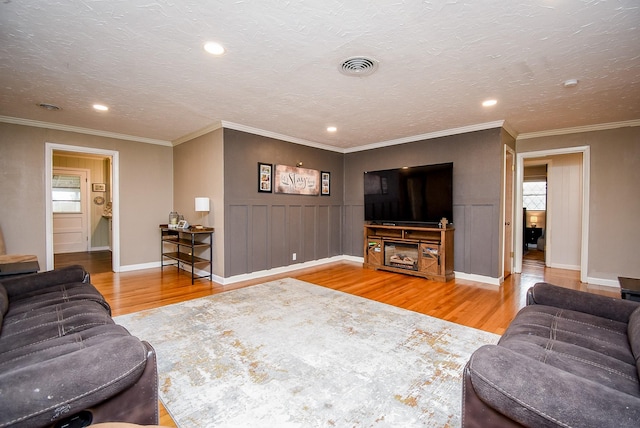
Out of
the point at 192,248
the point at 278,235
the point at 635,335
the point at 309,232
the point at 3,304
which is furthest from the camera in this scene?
the point at 309,232

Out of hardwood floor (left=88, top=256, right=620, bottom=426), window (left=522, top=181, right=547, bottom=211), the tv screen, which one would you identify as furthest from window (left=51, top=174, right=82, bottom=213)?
window (left=522, top=181, right=547, bottom=211)

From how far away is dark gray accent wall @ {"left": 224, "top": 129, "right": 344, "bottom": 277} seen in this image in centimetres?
458

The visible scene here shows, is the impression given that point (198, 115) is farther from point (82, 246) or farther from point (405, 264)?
point (82, 246)

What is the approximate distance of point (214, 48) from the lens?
2.34 meters

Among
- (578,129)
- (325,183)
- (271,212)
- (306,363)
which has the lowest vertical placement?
(306,363)

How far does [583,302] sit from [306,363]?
1.93 meters

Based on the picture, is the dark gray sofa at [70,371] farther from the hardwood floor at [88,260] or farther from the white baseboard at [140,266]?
the hardwood floor at [88,260]

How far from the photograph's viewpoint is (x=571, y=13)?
6.31 ft

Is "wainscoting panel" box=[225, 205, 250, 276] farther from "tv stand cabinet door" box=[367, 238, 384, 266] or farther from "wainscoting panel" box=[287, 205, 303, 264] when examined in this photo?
"tv stand cabinet door" box=[367, 238, 384, 266]

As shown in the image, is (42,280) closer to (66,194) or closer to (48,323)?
(48,323)

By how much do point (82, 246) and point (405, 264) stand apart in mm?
8156

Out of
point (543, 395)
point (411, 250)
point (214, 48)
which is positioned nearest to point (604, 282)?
point (411, 250)

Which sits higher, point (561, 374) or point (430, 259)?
point (561, 374)

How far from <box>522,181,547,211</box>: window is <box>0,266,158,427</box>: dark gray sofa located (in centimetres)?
998
